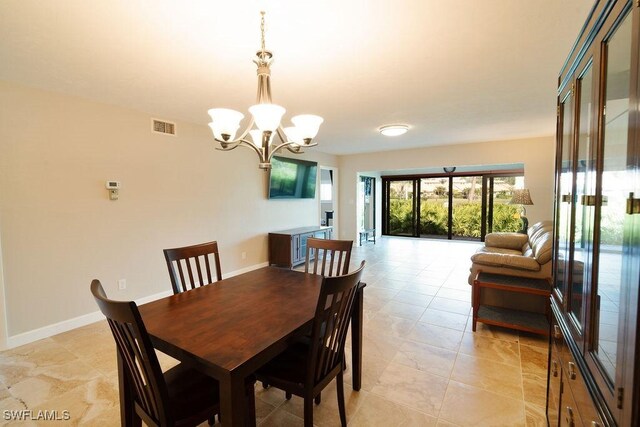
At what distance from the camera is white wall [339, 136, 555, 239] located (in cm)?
528

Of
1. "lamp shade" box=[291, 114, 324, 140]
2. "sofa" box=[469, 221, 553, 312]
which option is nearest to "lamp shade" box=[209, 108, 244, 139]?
"lamp shade" box=[291, 114, 324, 140]

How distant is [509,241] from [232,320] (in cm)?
444

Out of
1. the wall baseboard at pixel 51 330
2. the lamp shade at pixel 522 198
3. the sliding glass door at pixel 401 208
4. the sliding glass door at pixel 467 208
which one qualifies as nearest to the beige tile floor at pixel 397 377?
the wall baseboard at pixel 51 330

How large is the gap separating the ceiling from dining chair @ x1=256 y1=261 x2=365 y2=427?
1521 millimetres

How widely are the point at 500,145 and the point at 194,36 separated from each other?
5.70 meters

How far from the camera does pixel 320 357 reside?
147 centimetres

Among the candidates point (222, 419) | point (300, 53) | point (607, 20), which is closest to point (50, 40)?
point (300, 53)

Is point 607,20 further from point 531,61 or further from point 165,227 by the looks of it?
point 165,227

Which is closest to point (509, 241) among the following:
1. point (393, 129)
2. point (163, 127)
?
point (393, 129)

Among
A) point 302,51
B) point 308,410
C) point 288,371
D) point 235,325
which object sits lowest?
point 308,410

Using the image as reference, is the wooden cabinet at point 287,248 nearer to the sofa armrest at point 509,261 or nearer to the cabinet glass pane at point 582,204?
the sofa armrest at point 509,261

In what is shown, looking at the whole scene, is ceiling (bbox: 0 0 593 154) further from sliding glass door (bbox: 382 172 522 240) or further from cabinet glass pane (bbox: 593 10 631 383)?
sliding glass door (bbox: 382 172 522 240)

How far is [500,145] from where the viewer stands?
5602 mm

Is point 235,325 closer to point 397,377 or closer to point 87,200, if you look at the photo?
point 397,377
